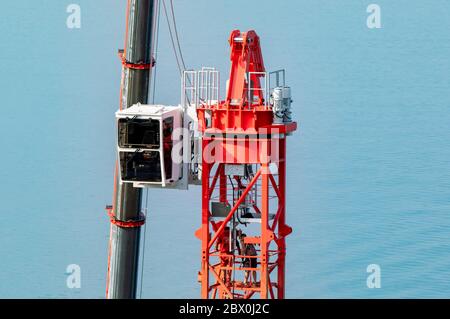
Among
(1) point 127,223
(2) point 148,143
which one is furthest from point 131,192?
(2) point 148,143

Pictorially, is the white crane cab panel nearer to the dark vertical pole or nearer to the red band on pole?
the dark vertical pole

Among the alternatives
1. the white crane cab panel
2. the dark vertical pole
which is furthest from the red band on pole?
the white crane cab panel

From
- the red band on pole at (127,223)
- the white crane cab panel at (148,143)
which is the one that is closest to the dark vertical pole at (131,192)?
the red band on pole at (127,223)

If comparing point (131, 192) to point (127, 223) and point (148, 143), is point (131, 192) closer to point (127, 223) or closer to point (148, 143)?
point (127, 223)

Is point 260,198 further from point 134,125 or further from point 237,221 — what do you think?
point 134,125
